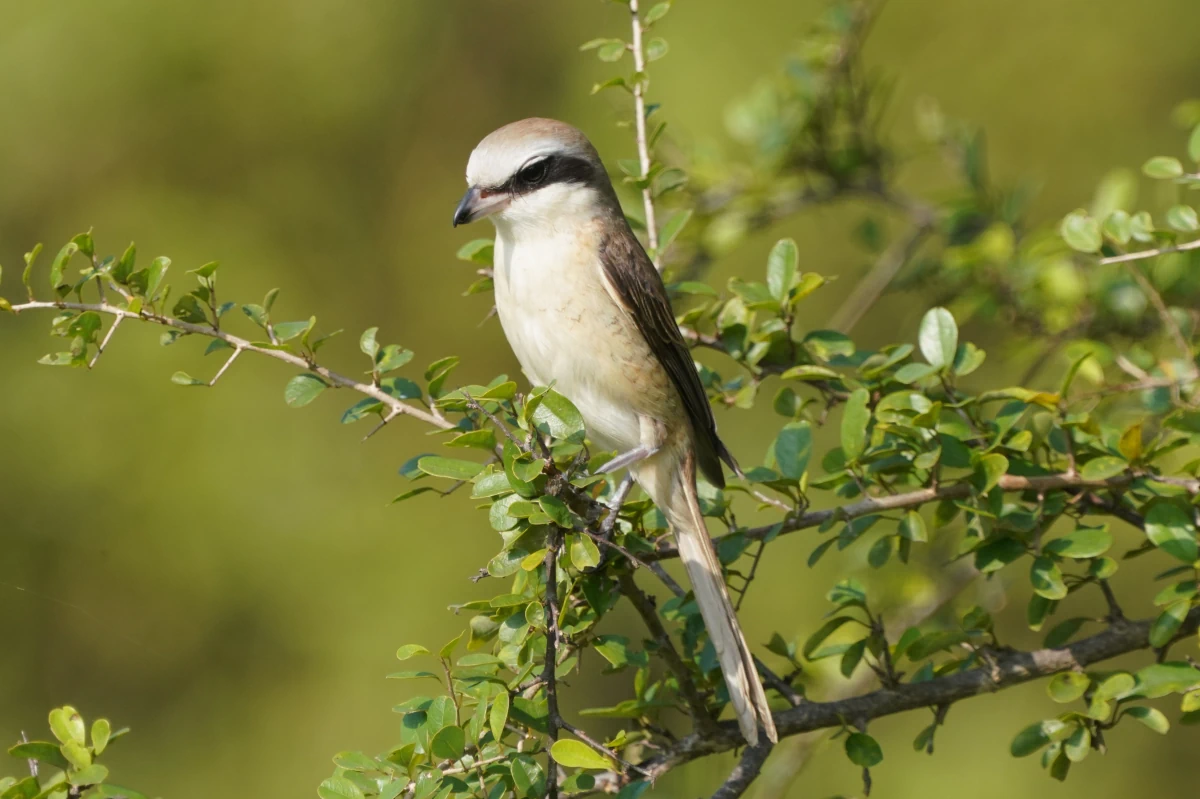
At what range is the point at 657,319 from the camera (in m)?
2.24

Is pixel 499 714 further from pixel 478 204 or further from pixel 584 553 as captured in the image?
pixel 478 204

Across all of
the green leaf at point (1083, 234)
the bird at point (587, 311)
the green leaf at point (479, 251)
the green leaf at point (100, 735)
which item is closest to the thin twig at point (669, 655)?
the bird at point (587, 311)

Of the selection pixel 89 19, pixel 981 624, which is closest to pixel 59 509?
pixel 89 19

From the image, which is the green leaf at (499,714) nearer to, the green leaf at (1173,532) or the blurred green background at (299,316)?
the green leaf at (1173,532)

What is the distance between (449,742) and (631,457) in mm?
867

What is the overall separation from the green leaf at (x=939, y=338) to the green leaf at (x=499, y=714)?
891mm

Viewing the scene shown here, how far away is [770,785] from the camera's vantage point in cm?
264

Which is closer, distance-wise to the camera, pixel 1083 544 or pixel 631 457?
pixel 1083 544

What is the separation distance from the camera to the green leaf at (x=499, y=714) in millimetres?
1427

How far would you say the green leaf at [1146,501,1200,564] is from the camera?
173 centimetres

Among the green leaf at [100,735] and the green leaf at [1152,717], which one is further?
the green leaf at [1152,717]

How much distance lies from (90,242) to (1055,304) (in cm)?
200

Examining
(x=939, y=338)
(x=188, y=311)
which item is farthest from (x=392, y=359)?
(x=939, y=338)

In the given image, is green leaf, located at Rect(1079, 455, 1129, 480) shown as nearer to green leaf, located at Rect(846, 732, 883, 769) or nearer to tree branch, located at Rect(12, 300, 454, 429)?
green leaf, located at Rect(846, 732, 883, 769)
